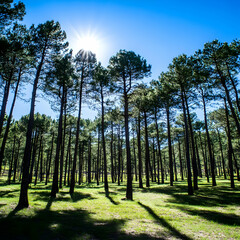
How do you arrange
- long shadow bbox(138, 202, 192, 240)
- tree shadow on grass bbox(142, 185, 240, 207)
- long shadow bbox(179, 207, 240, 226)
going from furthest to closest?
tree shadow on grass bbox(142, 185, 240, 207), long shadow bbox(179, 207, 240, 226), long shadow bbox(138, 202, 192, 240)

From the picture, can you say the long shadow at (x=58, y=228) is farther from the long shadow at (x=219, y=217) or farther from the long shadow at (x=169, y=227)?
A: the long shadow at (x=219, y=217)

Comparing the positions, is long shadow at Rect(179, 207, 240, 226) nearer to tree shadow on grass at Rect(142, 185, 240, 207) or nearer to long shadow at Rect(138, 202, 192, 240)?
long shadow at Rect(138, 202, 192, 240)

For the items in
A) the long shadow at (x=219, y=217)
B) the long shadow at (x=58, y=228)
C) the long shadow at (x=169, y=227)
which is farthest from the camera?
the long shadow at (x=219, y=217)

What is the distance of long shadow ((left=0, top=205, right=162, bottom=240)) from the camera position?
5.11 meters

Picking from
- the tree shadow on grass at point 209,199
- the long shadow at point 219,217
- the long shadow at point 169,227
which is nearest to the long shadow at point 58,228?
the long shadow at point 169,227

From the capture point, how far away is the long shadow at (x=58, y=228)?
511 cm

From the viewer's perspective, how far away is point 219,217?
7.89m

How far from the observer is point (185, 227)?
650 centimetres

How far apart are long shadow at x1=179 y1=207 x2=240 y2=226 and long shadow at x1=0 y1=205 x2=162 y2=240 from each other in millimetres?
4303

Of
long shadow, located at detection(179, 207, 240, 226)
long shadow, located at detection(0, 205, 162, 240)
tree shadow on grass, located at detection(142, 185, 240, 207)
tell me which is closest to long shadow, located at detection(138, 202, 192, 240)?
long shadow, located at detection(0, 205, 162, 240)

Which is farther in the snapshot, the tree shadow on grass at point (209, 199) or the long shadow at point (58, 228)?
the tree shadow on grass at point (209, 199)

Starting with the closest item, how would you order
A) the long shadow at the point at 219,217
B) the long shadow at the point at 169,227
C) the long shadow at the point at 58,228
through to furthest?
the long shadow at the point at 58,228, the long shadow at the point at 169,227, the long shadow at the point at 219,217

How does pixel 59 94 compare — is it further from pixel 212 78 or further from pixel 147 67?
pixel 212 78

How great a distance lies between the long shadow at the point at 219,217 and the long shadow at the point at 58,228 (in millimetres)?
4303
